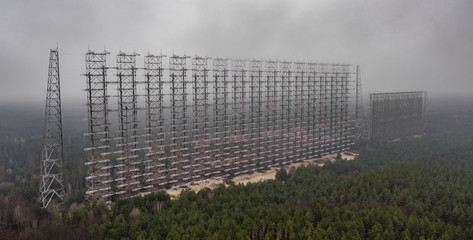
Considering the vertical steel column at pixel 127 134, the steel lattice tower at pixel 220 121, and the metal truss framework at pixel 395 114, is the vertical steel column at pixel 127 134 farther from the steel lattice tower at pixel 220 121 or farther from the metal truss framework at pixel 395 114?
the metal truss framework at pixel 395 114

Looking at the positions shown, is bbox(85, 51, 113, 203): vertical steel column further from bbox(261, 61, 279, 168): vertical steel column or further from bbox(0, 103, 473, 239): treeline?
bbox(261, 61, 279, 168): vertical steel column

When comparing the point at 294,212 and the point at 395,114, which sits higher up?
the point at 395,114

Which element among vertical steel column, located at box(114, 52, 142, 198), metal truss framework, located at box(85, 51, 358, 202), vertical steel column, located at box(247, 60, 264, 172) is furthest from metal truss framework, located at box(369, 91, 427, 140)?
vertical steel column, located at box(114, 52, 142, 198)

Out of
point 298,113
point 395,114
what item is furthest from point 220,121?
point 395,114

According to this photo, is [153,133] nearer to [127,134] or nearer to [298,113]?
[127,134]

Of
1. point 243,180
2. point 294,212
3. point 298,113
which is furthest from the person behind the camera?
point 298,113

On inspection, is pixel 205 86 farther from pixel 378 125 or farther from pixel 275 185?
pixel 378 125

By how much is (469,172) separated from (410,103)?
191 ft

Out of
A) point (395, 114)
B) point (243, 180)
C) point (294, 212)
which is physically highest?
point (395, 114)

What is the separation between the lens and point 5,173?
70625 millimetres

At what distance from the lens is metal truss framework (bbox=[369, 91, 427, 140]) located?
9656 centimetres

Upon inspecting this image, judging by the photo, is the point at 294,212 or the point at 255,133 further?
the point at 255,133

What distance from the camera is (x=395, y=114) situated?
103 metres

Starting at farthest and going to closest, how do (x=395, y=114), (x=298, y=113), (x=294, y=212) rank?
(x=395, y=114), (x=298, y=113), (x=294, y=212)
